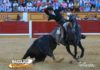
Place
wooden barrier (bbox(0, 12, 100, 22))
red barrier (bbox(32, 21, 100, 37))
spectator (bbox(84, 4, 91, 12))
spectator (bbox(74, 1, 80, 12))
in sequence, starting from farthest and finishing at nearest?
spectator (bbox(84, 4, 91, 12))
spectator (bbox(74, 1, 80, 12))
wooden barrier (bbox(0, 12, 100, 22))
red barrier (bbox(32, 21, 100, 37))

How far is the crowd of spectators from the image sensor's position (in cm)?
1938

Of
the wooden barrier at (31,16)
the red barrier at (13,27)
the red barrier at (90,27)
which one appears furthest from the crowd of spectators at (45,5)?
the red barrier at (13,27)

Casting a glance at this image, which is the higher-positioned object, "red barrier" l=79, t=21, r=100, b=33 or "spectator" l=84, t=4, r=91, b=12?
"spectator" l=84, t=4, r=91, b=12

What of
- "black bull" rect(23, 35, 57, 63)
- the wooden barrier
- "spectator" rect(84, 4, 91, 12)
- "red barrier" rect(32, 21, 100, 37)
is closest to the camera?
"black bull" rect(23, 35, 57, 63)

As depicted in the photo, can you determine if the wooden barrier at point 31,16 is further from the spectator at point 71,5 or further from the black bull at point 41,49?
the black bull at point 41,49

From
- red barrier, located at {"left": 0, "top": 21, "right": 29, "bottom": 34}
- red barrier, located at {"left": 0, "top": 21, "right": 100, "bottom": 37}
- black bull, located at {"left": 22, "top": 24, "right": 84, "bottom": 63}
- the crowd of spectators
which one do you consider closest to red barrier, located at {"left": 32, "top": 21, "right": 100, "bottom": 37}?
red barrier, located at {"left": 0, "top": 21, "right": 100, "bottom": 37}

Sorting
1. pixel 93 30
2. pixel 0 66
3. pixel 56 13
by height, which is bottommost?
pixel 93 30

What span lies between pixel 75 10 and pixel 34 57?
11.5m

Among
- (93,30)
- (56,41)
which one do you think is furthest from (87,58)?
(93,30)

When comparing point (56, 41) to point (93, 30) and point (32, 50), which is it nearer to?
point (32, 50)

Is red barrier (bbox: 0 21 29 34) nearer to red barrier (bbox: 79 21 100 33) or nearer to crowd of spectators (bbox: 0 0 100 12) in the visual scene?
crowd of spectators (bbox: 0 0 100 12)

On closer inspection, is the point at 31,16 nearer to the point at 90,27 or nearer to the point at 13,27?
the point at 13,27

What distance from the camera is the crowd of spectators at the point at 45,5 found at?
63.6 ft

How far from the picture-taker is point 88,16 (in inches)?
747
